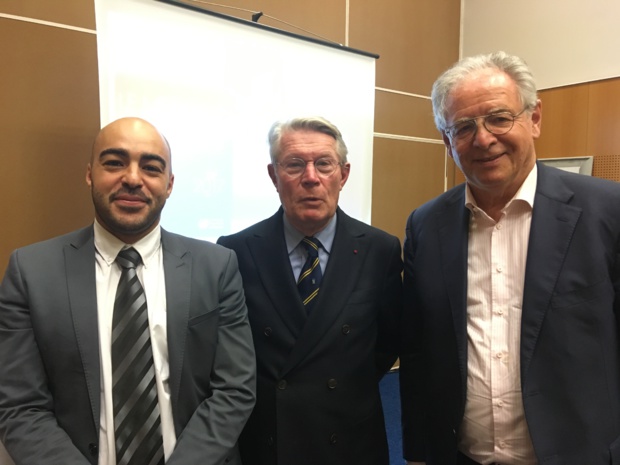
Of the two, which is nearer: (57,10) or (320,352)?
(320,352)

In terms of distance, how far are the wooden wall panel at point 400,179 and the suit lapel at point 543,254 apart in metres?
2.70

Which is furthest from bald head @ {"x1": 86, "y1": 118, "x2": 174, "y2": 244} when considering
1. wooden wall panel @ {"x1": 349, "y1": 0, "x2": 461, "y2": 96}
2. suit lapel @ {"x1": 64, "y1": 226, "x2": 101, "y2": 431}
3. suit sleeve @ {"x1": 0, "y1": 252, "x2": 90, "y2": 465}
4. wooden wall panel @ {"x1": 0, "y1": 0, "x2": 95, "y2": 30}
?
wooden wall panel @ {"x1": 349, "y1": 0, "x2": 461, "y2": 96}

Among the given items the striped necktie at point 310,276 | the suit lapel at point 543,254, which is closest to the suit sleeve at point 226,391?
the striped necktie at point 310,276

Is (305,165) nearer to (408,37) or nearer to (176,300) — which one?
(176,300)

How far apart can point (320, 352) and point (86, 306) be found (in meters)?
0.77

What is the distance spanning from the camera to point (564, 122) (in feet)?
12.5

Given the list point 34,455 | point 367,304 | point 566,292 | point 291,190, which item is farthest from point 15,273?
point 566,292

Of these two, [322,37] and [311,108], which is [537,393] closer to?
[311,108]

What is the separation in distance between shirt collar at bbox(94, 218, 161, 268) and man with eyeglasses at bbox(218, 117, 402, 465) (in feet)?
1.27

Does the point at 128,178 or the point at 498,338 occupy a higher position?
the point at 128,178

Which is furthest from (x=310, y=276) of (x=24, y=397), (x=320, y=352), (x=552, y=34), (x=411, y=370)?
(x=552, y=34)

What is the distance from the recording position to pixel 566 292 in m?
1.22

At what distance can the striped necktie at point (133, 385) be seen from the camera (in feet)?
4.20

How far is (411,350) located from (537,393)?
1.61ft
